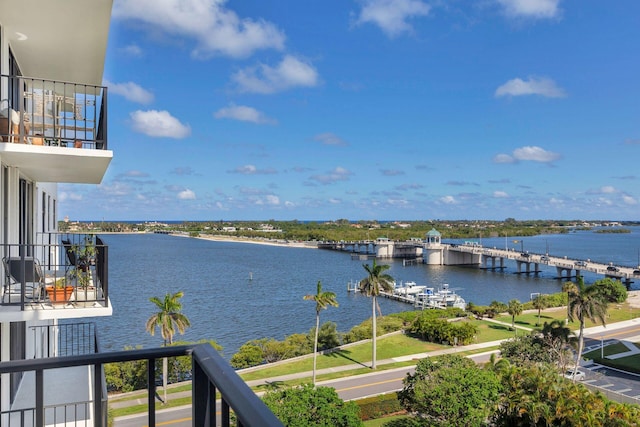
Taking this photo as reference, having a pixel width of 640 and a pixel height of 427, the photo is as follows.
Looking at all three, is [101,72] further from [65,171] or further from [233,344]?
[233,344]

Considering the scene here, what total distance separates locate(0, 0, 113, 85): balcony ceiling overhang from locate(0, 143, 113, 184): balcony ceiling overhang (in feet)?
6.12

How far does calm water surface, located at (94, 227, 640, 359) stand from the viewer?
39.5 metres

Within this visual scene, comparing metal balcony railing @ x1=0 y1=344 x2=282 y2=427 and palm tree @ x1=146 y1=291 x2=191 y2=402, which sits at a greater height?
metal balcony railing @ x1=0 y1=344 x2=282 y2=427

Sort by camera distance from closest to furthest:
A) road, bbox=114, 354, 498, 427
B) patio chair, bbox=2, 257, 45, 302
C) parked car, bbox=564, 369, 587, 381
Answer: patio chair, bbox=2, 257, 45, 302, road, bbox=114, 354, 498, 427, parked car, bbox=564, 369, 587, 381

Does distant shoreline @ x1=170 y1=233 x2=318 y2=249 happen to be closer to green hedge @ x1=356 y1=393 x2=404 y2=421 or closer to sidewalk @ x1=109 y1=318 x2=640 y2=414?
sidewalk @ x1=109 y1=318 x2=640 y2=414

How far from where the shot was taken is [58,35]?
737 cm

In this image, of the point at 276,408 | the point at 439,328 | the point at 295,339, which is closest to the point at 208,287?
the point at 295,339

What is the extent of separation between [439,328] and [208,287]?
34104 mm

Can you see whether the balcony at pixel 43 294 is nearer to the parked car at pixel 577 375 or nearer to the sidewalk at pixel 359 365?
the sidewalk at pixel 359 365

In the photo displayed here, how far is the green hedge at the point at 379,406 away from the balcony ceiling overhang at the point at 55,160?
17.1 m

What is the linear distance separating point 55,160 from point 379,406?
63.5ft

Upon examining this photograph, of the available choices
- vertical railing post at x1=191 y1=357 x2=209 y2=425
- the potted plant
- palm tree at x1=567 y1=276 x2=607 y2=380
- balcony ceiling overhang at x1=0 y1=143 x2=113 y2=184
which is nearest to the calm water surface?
palm tree at x1=567 y1=276 x2=607 y2=380

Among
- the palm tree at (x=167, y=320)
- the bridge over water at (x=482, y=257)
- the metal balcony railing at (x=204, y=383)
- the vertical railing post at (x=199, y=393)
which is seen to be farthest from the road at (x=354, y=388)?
the bridge over water at (x=482, y=257)

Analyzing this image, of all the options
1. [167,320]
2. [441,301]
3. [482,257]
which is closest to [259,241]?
[482,257]
